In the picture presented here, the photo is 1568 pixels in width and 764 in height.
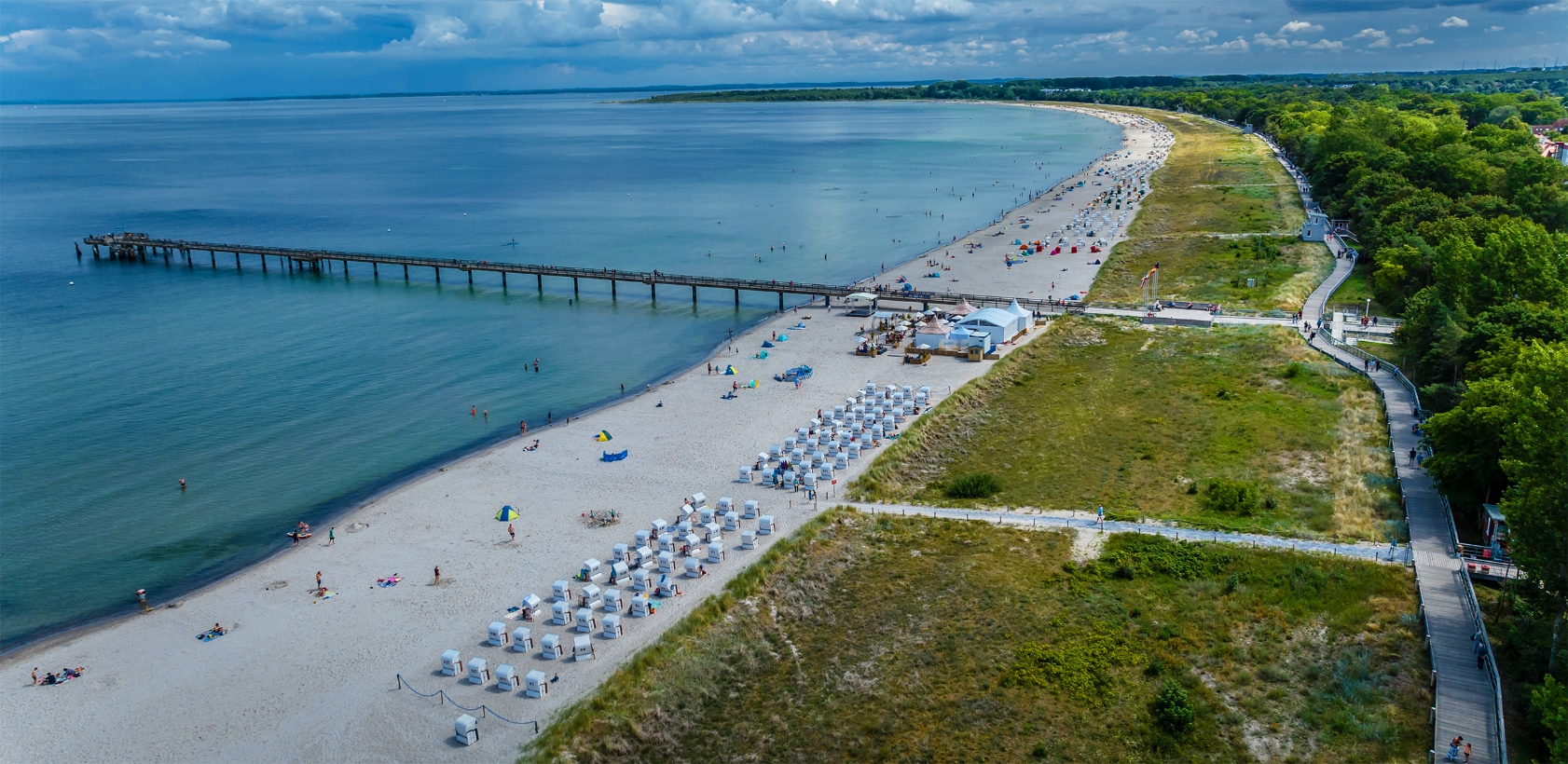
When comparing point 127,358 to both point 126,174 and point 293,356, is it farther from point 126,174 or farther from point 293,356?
point 126,174

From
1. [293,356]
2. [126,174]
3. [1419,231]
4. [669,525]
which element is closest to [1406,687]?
[669,525]

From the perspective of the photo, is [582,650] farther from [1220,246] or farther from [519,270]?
[1220,246]

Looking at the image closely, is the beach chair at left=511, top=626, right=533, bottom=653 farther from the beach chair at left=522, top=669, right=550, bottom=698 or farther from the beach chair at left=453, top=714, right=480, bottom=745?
the beach chair at left=453, top=714, right=480, bottom=745

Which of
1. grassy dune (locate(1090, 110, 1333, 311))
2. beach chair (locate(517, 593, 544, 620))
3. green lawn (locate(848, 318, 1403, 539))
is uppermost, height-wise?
grassy dune (locate(1090, 110, 1333, 311))

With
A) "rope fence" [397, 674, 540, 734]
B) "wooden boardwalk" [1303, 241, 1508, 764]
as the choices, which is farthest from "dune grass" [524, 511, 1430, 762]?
"rope fence" [397, 674, 540, 734]

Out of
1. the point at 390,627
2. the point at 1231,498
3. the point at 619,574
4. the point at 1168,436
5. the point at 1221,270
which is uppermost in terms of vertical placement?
the point at 1221,270

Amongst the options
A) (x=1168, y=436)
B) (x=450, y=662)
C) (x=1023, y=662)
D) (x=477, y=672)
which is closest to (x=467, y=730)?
(x=477, y=672)
